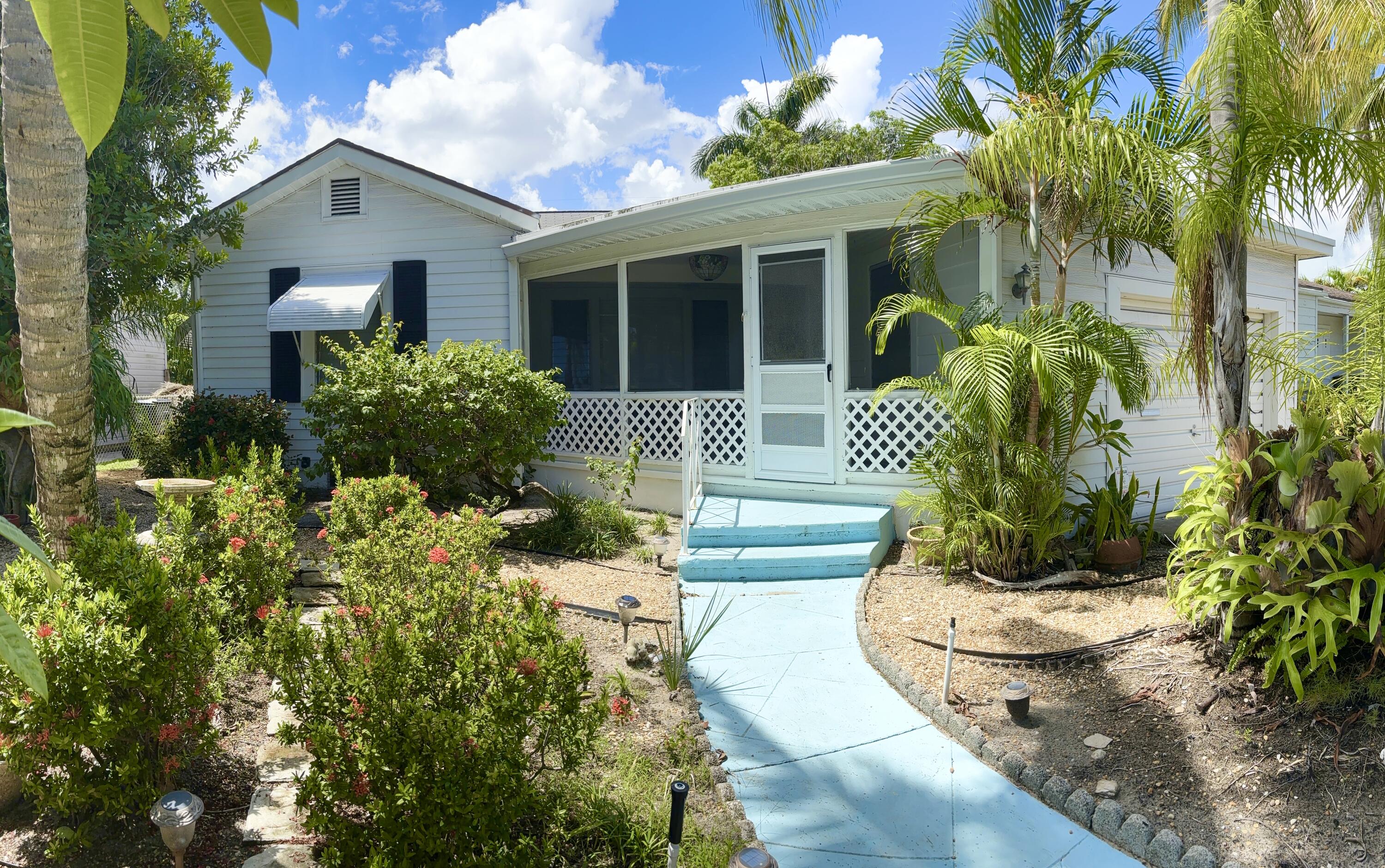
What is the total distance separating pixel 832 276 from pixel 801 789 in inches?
205

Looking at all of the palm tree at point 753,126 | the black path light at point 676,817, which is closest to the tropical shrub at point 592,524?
the black path light at point 676,817

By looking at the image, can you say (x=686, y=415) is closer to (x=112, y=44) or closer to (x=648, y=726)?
(x=648, y=726)

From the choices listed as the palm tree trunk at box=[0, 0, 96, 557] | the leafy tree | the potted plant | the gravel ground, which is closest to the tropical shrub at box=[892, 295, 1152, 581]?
the potted plant

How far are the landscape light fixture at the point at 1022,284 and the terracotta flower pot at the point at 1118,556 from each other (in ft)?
7.07

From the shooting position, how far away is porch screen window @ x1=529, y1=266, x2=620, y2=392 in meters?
9.88

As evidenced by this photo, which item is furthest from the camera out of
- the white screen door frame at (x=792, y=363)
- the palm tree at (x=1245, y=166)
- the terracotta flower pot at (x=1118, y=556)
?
the white screen door frame at (x=792, y=363)

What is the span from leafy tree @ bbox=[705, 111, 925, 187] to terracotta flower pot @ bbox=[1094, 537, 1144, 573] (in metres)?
19.1

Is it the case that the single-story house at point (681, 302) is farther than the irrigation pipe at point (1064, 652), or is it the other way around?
the single-story house at point (681, 302)

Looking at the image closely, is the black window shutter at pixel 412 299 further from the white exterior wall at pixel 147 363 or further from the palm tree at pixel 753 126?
the palm tree at pixel 753 126

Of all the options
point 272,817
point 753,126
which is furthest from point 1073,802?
point 753,126

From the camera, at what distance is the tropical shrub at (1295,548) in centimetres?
333

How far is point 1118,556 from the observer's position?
20.9ft

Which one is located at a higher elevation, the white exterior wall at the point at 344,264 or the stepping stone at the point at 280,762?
the white exterior wall at the point at 344,264

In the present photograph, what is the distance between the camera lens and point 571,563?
6871 millimetres
